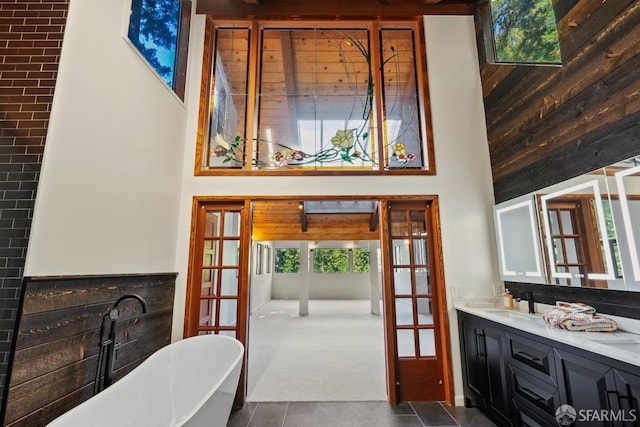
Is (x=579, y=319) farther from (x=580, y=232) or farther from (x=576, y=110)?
(x=576, y=110)

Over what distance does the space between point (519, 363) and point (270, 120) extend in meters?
3.79

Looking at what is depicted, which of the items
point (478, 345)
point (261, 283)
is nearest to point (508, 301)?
point (478, 345)

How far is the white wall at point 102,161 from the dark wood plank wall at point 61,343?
0.11 meters

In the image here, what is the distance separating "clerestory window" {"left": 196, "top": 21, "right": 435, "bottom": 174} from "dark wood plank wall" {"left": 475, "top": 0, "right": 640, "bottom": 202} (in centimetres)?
79

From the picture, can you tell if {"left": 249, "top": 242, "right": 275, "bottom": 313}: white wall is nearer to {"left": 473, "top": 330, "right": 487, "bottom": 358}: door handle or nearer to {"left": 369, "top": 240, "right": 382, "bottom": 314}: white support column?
{"left": 369, "top": 240, "right": 382, "bottom": 314}: white support column

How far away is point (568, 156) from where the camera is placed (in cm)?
229

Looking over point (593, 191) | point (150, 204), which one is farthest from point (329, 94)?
point (593, 191)

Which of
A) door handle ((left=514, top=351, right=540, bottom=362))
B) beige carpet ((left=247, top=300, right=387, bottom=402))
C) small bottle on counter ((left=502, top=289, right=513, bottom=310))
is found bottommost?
beige carpet ((left=247, top=300, right=387, bottom=402))

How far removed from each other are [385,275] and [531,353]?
4.55 feet

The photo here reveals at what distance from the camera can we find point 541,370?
1.92 meters

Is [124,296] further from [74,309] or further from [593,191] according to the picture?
[593,191]

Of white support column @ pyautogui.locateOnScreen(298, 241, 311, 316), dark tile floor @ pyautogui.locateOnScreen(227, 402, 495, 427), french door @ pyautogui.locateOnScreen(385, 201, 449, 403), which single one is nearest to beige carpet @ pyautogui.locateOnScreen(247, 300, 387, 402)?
dark tile floor @ pyautogui.locateOnScreen(227, 402, 495, 427)

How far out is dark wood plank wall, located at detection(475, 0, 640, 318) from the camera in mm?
1843

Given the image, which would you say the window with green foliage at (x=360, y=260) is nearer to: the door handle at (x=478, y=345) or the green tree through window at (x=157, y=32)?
the door handle at (x=478, y=345)
